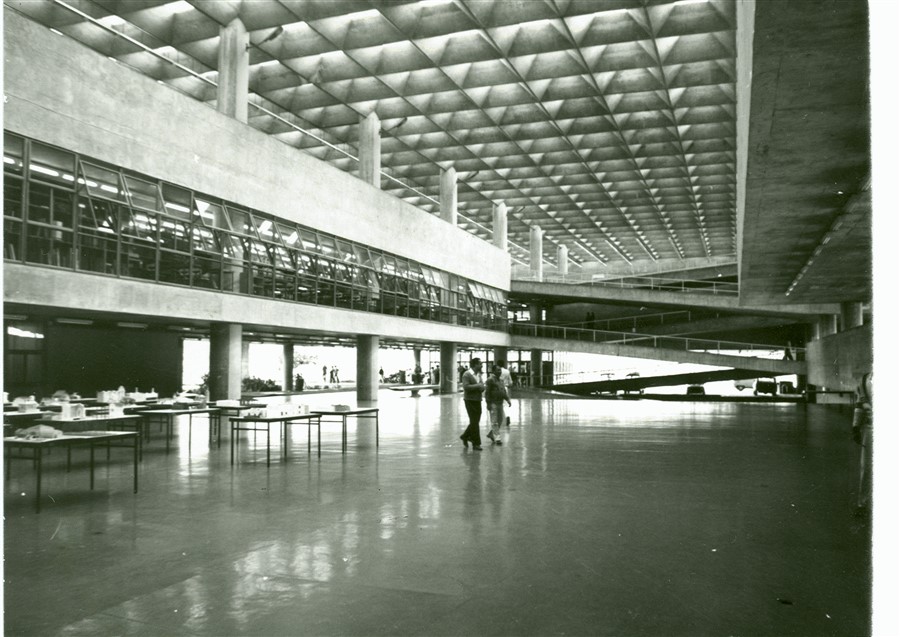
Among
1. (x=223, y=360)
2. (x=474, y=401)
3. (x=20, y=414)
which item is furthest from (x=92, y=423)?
(x=474, y=401)

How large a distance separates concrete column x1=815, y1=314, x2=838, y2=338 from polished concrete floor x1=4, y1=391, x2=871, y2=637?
3143cm

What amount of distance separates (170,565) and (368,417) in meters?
16.9

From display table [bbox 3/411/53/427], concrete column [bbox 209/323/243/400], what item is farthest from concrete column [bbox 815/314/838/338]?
display table [bbox 3/411/53/427]

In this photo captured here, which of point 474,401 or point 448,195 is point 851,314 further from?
point 474,401

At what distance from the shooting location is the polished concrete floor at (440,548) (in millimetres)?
4578

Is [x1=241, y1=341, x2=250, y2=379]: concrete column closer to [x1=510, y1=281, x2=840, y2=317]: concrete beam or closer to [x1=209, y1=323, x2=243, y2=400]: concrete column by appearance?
[x1=510, y1=281, x2=840, y2=317]: concrete beam

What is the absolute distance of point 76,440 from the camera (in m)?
8.20

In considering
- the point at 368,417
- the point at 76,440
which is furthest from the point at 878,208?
the point at 368,417

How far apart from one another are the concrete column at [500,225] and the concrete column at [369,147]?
18.1 metres

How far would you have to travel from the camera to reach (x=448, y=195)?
41.3 meters

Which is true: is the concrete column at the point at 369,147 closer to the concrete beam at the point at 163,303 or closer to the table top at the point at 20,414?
the concrete beam at the point at 163,303

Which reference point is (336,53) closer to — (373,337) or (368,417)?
(373,337)

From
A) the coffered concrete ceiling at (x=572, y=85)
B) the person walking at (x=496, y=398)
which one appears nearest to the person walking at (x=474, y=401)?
the person walking at (x=496, y=398)

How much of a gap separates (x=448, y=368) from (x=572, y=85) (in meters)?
18.5
